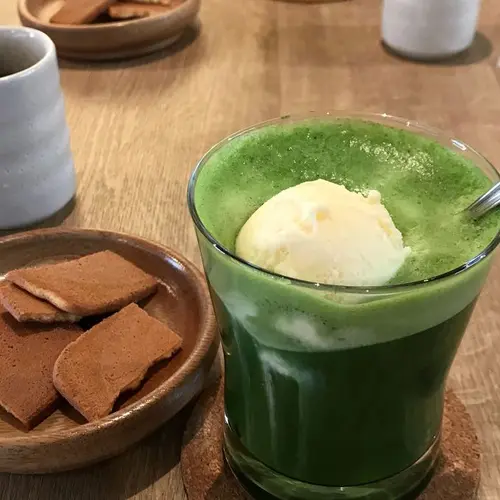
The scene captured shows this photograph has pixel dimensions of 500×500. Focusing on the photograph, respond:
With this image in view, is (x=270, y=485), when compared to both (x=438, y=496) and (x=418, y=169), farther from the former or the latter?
(x=418, y=169)

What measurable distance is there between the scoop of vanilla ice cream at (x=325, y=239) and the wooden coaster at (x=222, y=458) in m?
0.20

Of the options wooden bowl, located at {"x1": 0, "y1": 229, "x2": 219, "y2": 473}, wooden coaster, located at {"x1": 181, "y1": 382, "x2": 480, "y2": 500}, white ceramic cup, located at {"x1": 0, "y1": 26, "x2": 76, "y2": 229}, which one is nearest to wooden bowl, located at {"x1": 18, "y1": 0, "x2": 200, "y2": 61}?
white ceramic cup, located at {"x1": 0, "y1": 26, "x2": 76, "y2": 229}

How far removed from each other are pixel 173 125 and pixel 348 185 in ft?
1.99

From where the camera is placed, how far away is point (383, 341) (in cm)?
48

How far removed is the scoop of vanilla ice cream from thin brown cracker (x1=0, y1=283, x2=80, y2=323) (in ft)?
0.86

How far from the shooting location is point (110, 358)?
647 millimetres

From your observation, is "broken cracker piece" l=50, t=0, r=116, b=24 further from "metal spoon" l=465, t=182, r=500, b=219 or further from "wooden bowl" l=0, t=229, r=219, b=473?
"metal spoon" l=465, t=182, r=500, b=219

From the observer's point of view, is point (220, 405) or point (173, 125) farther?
point (173, 125)

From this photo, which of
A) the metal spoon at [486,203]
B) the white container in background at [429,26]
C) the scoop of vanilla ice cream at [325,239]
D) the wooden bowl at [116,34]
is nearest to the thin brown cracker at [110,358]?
the scoop of vanilla ice cream at [325,239]

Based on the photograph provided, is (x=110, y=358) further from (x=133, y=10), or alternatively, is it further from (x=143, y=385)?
(x=133, y=10)

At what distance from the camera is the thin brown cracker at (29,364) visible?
2.00 ft

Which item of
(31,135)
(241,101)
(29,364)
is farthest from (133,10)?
(29,364)

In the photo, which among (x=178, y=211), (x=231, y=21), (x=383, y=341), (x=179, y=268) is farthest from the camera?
(x=231, y=21)

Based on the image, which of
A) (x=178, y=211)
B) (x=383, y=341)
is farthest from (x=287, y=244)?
(x=178, y=211)
